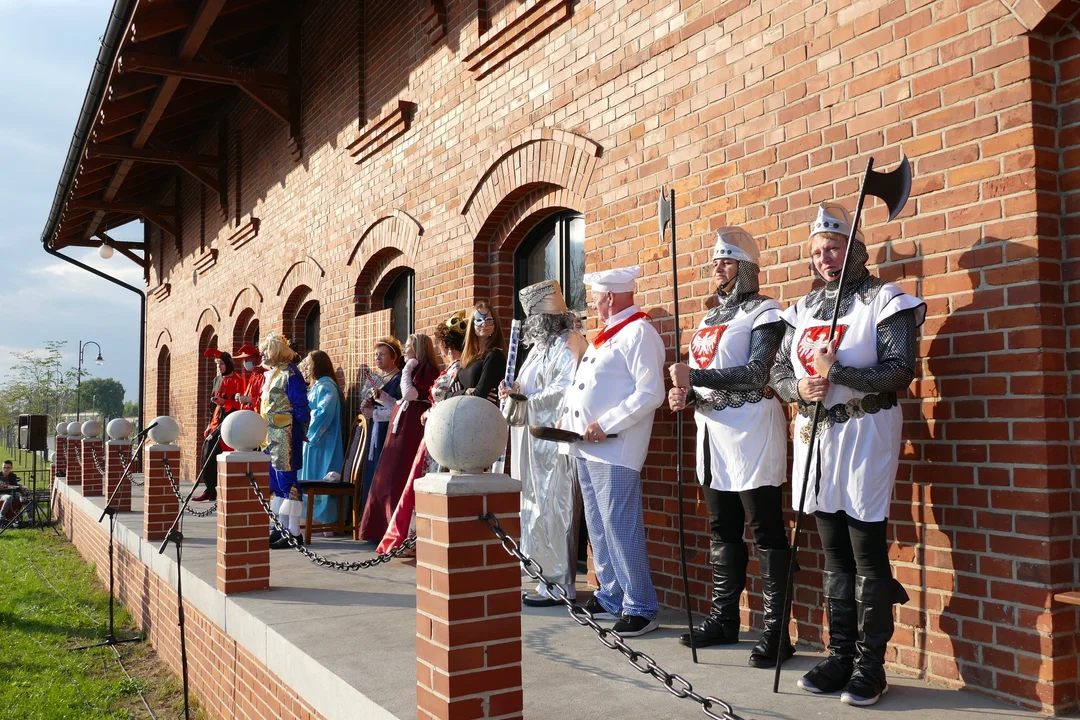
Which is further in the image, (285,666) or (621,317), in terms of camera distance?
(621,317)

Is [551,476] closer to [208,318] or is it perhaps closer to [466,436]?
[466,436]

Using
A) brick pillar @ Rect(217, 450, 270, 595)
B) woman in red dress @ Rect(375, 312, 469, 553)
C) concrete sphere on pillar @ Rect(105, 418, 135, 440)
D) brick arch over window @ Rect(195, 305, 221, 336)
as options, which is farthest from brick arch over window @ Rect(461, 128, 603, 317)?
brick arch over window @ Rect(195, 305, 221, 336)

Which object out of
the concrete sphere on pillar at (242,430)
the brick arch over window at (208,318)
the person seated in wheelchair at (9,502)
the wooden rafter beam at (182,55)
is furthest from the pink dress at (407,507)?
the person seated in wheelchair at (9,502)

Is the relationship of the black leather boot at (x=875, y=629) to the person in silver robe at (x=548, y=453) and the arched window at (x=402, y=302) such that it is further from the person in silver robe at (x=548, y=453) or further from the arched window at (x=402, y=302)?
the arched window at (x=402, y=302)

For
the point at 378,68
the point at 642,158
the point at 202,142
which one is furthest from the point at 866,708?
the point at 202,142

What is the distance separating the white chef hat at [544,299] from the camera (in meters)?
5.28

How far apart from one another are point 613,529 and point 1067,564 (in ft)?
6.59

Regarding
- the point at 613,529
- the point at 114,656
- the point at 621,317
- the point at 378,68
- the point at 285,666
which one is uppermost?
the point at 378,68

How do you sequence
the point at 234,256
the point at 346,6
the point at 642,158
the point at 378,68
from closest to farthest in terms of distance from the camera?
the point at 642,158 → the point at 378,68 → the point at 346,6 → the point at 234,256

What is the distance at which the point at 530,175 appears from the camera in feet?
21.1

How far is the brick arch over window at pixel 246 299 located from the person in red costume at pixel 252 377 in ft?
8.36

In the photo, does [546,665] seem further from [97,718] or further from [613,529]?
[97,718]

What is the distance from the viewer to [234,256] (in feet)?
46.8

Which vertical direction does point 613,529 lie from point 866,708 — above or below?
above
